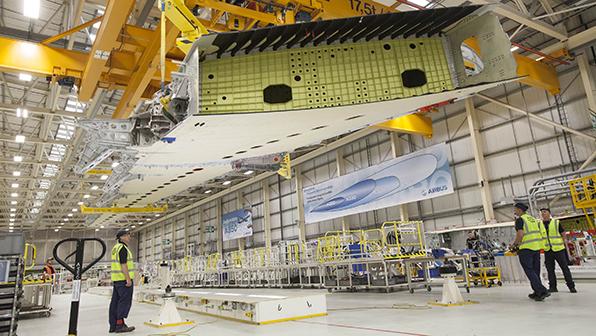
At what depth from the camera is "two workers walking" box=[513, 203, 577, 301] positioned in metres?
6.90

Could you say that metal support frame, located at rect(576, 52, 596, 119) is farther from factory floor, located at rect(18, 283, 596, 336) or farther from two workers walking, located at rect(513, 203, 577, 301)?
factory floor, located at rect(18, 283, 596, 336)

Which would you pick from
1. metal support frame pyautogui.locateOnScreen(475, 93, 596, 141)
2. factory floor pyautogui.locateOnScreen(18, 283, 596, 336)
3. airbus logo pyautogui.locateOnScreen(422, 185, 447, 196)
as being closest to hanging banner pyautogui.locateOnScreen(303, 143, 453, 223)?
airbus logo pyautogui.locateOnScreen(422, 185, 447, 196)

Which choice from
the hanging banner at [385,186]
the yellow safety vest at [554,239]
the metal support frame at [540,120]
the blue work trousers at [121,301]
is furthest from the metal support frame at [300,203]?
the blue work trousers at [121,301]

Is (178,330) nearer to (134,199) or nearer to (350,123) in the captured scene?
(350,123)

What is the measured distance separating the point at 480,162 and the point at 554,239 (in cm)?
907

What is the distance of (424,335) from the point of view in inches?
173

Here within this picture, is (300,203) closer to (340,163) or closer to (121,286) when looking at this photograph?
(340,163)

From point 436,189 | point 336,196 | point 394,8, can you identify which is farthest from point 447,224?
point 394,8

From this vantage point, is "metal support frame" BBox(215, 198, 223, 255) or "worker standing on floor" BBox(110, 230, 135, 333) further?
"metal support frame" BBox(215, 198, 223, 255)

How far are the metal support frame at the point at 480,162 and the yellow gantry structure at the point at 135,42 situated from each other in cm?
911

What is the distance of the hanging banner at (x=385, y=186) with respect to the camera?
16750mm

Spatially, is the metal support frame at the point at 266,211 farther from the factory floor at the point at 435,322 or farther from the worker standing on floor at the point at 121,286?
the worker standing on floor at the point at 121,286

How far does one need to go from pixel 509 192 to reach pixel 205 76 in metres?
14.3

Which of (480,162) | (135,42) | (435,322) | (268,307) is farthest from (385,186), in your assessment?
(435,322)
